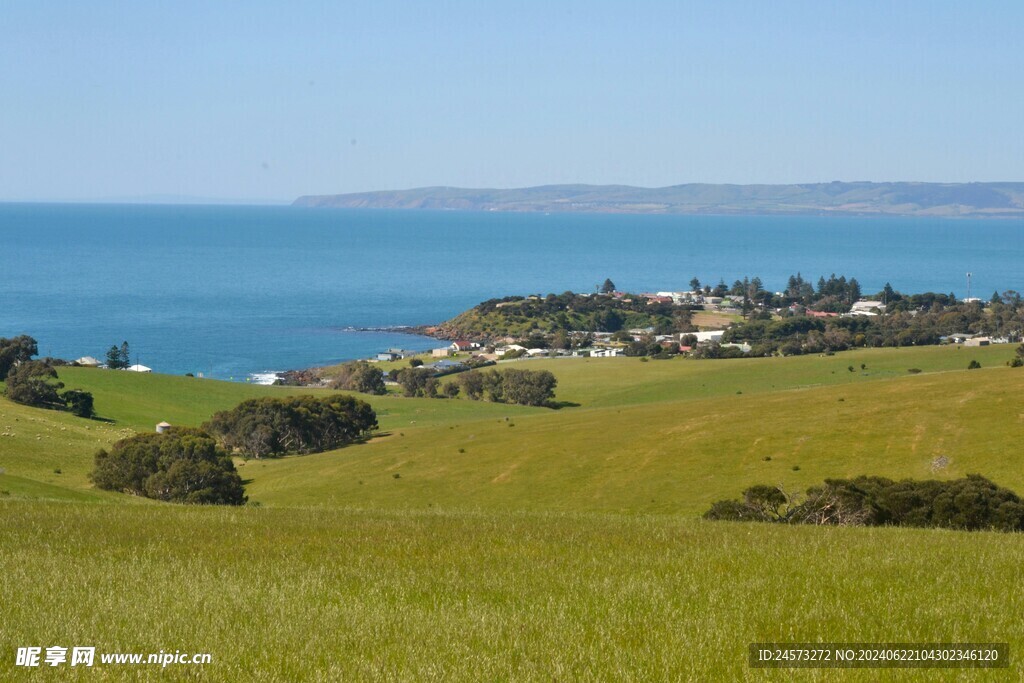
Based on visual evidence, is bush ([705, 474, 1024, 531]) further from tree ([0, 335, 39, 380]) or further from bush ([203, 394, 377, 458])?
tree ([0, 335, 39, 380])

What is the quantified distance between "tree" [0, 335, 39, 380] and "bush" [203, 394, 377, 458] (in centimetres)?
2604

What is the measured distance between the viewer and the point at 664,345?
149m

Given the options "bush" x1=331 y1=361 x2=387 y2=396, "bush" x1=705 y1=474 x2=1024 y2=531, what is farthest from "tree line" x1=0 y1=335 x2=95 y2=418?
"bush" x1=705 y1=474 x2=1024 y2=531

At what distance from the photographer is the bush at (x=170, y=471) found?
52.9 meters

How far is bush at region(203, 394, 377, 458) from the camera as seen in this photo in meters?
72.4

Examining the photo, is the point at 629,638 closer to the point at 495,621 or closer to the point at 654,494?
the point at 495,621

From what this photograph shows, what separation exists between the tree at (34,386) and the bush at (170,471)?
1121 inches

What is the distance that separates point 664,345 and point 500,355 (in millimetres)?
22292

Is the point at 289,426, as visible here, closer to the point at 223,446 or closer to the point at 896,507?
the point at 223,446

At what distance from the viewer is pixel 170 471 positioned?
177 feet

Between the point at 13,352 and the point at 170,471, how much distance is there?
47111mm

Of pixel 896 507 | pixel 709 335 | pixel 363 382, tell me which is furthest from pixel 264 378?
pixel 896 507

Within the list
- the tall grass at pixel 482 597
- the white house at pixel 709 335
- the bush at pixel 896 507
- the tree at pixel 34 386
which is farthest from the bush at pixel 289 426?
the white house at pixel 709 335

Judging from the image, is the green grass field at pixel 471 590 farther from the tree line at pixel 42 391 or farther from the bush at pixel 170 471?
the tree line at pixel 42 391
